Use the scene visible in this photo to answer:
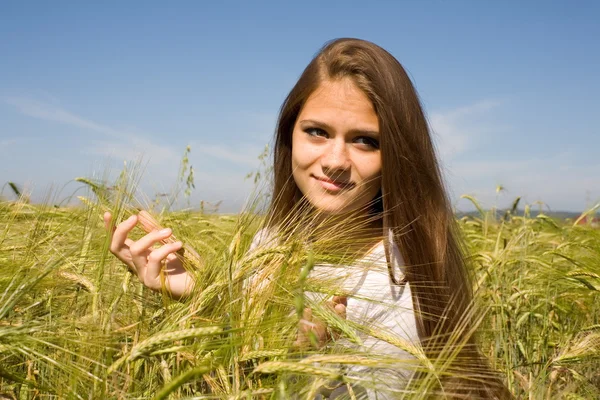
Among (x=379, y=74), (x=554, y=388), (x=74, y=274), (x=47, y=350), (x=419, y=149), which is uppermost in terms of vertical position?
(x=379, y=74)

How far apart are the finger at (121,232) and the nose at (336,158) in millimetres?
600

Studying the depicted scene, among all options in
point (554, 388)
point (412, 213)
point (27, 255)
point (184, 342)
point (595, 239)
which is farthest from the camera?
point (595, 239)

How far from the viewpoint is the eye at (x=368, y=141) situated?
1.73m

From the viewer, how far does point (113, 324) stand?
43.1 inches

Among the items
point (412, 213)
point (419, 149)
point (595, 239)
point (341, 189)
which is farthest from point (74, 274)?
point (595, 239)

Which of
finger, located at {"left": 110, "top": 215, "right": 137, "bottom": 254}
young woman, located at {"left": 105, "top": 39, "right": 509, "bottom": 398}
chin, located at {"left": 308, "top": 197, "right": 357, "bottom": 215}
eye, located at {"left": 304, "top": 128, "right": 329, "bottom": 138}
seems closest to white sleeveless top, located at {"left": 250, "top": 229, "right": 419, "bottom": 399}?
young woman, located at {"left": 105, "top": 39, "right": 509, "bottom": 398}

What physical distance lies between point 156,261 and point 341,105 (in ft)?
2.55

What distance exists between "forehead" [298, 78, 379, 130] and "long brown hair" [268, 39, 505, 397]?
2cm

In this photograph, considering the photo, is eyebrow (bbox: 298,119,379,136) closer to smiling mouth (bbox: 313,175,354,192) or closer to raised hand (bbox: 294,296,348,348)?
smiling mouth (bbox: 313,175,354,192)

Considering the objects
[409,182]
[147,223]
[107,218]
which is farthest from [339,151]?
[107,218]

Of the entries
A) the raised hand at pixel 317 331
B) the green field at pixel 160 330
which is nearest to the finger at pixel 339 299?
the raised hand at pixel 317 331

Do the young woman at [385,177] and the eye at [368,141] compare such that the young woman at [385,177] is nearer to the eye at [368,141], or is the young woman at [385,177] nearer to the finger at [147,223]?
the eye at [368,141]

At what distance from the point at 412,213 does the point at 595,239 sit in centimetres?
101

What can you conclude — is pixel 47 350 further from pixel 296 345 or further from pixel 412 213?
pixel 412 213
